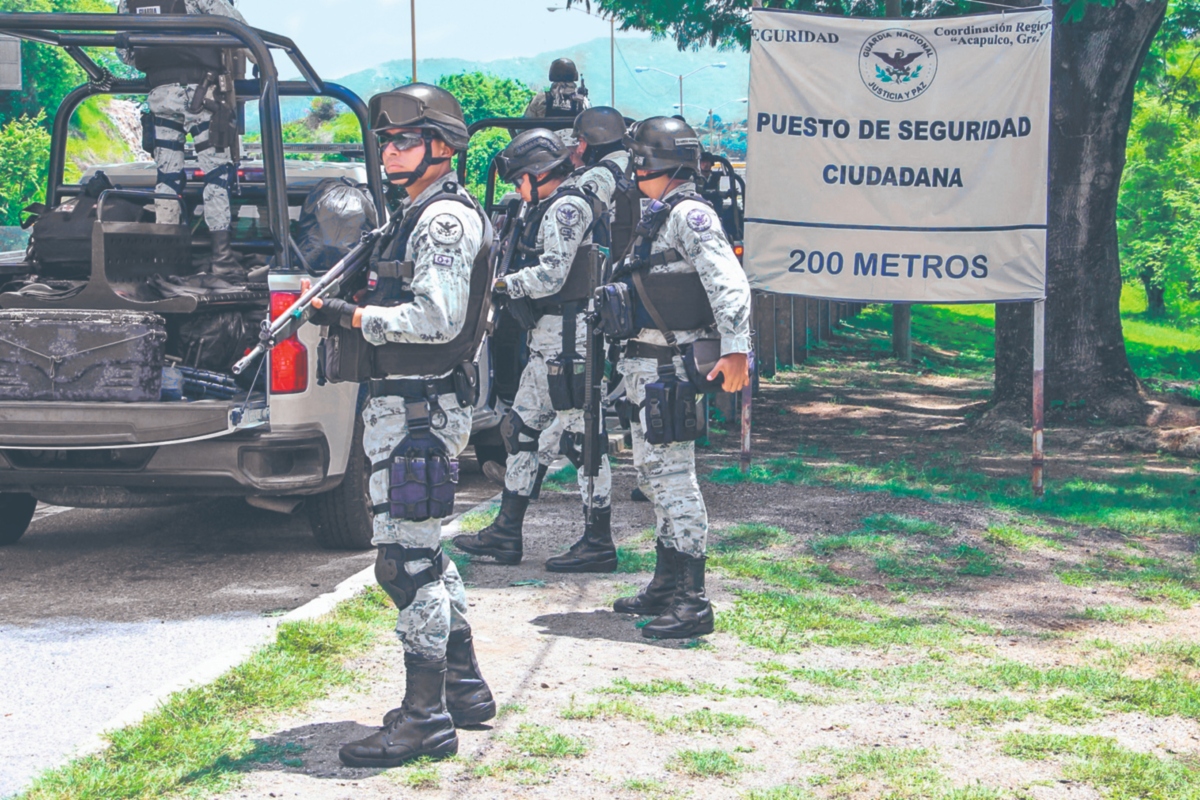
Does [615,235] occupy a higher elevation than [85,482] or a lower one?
higher

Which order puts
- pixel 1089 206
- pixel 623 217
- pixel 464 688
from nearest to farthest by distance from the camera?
pixel 464 688, pixel 623 217, pixel 1089 206

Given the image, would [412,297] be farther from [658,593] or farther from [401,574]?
[658,593]

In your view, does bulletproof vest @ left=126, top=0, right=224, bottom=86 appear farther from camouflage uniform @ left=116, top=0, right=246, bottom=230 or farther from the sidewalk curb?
the sidewalk curb

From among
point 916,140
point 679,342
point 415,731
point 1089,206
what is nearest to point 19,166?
point 1089,206

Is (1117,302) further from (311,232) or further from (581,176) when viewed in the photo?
(311,232)

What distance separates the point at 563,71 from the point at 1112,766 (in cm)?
727

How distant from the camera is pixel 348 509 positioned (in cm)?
679

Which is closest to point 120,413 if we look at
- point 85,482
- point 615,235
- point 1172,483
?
point 85,482

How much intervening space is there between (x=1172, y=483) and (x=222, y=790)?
7582 mm

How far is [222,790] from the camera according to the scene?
383 centimetres

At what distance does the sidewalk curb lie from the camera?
4145 millimetres

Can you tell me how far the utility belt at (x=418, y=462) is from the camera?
4121 millimetres

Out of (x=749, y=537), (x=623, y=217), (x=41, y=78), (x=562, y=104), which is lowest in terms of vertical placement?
(x=749, y=537)

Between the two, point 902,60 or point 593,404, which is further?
point 902,60
